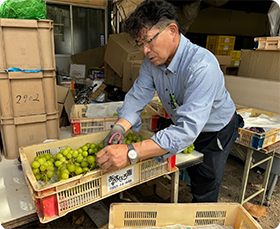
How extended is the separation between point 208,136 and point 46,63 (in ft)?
4.74

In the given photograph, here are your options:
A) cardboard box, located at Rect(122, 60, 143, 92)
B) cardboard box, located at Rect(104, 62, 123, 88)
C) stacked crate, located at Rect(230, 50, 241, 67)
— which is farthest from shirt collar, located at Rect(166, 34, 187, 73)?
stacked crate, located at Rect(230, 50, 241, 67)

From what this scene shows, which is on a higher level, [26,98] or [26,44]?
[26,44]

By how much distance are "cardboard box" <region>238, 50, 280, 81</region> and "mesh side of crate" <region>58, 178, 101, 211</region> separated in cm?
372

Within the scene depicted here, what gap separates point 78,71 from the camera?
688 centimetres

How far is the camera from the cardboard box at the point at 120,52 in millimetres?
4410

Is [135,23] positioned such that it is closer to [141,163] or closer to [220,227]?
[141,163]

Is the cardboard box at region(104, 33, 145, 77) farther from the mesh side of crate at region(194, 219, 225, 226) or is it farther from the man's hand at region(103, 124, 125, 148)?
the mesh side of crate at region(194, 219, 225, 226)

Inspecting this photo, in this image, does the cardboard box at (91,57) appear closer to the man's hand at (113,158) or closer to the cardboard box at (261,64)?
the cardboard box at (261,64)

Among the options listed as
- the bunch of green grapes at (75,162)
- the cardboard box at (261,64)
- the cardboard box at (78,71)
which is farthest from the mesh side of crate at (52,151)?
the cardboard box at (78,71)

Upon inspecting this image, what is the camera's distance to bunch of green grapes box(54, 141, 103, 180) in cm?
130

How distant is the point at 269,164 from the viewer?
2.69 m

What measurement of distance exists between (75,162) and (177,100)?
2.77 feet

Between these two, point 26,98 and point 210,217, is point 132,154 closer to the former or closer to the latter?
point 210,217

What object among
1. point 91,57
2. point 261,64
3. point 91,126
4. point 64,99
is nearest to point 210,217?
point 91,126
